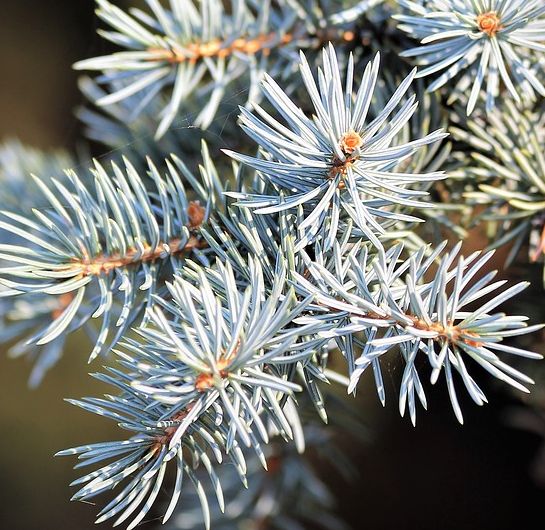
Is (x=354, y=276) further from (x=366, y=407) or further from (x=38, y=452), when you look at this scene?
(x=38, y=452)

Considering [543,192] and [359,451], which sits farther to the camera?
[359,451]

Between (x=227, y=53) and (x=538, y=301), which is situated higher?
(x=227, y=53)

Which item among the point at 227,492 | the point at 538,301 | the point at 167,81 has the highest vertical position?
the point at 167,81

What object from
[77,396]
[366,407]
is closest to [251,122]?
[366,407]

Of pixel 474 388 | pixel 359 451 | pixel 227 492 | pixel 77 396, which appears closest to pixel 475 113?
pixel 474 388

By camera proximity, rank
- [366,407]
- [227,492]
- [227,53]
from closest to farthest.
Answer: [227,53] → [227,492] → [366,407]

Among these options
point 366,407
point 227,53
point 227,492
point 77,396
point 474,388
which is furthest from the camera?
point 77,396
